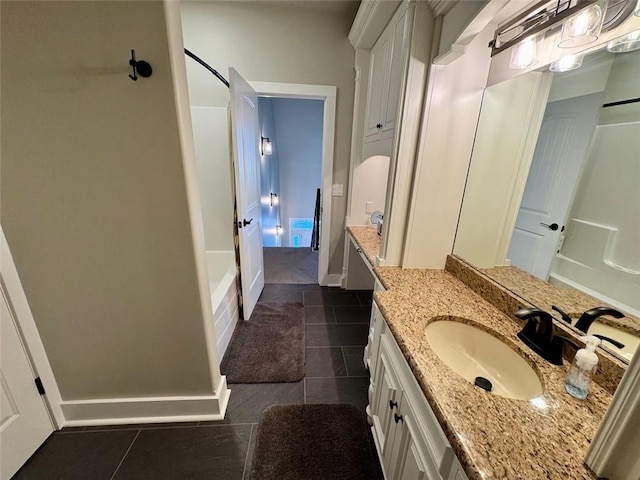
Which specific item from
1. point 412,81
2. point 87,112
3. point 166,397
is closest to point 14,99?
point 87,112

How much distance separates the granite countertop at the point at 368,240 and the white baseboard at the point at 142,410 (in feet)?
4.39

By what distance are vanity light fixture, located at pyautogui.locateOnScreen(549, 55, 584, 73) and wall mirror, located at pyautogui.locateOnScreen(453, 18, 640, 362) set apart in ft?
0.06

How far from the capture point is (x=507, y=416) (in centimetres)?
66

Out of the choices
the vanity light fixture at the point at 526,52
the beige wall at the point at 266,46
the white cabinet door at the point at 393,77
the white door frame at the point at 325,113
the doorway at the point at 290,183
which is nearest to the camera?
the vanity light fixture at the point at 526,52

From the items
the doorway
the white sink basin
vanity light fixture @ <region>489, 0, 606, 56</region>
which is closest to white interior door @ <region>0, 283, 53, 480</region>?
the white sink basin

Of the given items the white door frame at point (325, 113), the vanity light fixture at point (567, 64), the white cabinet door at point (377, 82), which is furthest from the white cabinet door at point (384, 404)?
the white door frame at point (325, 113)

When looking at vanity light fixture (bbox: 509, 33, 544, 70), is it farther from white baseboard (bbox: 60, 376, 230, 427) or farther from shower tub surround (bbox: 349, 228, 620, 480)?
white baseboard (bbox: 60, 376, 230, 427)

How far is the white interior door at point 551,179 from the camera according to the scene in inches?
37.0

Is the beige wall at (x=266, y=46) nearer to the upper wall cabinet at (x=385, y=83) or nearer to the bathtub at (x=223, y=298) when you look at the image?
the upper wall cabinet at (x=385, y=83)

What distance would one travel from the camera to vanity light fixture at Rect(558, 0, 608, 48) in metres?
0.81

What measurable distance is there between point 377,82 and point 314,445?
8.51ft

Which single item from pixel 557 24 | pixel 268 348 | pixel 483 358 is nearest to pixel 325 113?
pixel 557 24

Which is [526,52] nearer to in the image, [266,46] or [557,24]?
[557,24]

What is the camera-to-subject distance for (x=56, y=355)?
4.39ft
